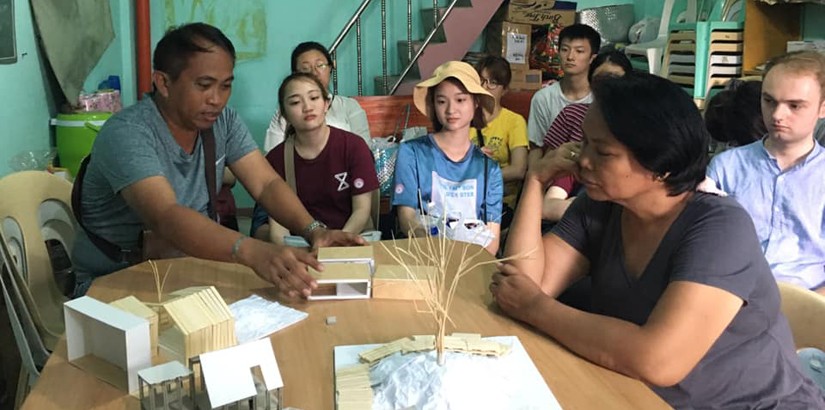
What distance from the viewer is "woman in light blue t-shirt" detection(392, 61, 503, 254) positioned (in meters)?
2.93

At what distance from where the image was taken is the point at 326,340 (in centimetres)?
148

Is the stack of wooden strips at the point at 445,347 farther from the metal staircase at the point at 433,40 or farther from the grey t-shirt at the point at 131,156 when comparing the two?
the metal staircase at the point at 433,40

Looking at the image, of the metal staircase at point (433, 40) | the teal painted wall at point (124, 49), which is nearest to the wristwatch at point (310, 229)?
the teal painted wall at point (124, 49)

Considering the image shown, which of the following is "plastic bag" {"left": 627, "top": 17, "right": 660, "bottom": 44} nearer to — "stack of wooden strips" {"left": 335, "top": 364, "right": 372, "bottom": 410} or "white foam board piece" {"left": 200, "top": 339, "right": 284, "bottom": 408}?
"stack of wooden strips" {"left": 335, "top": 364, "right": 372, "bottom": 410}

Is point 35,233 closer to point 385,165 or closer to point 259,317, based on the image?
point 259,317

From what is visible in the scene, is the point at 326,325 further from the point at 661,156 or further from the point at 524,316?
the point at 661,156

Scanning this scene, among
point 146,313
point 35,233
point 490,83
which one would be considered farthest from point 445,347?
point 490,83

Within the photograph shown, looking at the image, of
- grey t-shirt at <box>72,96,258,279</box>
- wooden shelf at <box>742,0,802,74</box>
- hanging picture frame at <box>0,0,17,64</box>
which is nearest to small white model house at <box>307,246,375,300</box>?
grey t-shirt at <box>72,96,258,279</box>

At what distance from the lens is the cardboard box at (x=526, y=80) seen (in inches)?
222

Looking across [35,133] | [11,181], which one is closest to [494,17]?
[35,133]

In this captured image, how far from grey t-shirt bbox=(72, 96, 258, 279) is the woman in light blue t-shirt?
79 centimetres

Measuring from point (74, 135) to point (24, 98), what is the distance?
0.31 meters

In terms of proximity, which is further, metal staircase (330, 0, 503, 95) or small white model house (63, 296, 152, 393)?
metal staircase (330, 0, 503, 95)

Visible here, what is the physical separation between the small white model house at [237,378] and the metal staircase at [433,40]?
446 cm
